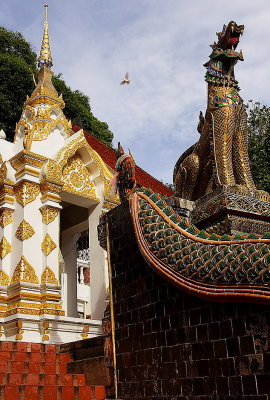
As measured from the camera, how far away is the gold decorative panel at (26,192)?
937 cm

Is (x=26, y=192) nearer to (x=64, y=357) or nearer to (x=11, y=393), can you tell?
(x=64, y=357)

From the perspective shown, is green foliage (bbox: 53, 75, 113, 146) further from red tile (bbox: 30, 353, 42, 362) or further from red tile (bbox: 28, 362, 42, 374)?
red tile (bbox: 28, 362, 42, 374)

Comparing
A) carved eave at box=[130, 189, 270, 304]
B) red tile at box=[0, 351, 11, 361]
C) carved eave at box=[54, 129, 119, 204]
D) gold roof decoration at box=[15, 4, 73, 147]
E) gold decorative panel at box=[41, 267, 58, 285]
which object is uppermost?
gold roof decoration at box=[15, 4, 73, 147]

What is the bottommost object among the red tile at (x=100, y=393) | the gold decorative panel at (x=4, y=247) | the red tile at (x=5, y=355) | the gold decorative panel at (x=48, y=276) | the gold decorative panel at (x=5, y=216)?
the red tile at (x=100, y=393)

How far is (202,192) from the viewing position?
6.43 meters

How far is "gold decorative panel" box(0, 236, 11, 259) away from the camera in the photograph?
9019 millimetres

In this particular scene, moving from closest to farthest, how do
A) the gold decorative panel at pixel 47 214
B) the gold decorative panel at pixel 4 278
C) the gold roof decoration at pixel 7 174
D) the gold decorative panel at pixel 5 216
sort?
the gold decorative panel at pixel 4 278
the gold decorative panel at pixel 5 216
the gold decorative panel at pixel 47 214
the gold roof decoration at pixel 7 174

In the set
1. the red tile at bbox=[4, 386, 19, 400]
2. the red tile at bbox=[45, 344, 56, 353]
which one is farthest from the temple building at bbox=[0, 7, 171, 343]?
the red tile at bbox=[4, 386, 19, 400]

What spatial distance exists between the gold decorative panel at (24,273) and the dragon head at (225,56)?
15.9 feet

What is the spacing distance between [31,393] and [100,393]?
0.68 metres

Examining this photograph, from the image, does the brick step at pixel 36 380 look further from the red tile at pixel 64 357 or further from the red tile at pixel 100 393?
the red tile at pixel 64 357

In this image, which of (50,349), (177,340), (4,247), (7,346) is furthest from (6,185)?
(177,340)

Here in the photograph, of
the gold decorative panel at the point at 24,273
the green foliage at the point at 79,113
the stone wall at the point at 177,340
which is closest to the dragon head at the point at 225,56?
the stone wall at the point at 177,340

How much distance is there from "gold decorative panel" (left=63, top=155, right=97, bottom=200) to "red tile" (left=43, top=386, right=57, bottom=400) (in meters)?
6.18
